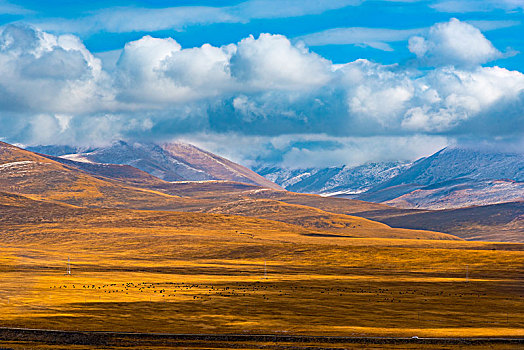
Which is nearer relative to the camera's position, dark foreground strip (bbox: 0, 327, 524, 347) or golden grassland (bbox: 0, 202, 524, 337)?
dark foreground strip (bbox: 0, 327, 524, 347)

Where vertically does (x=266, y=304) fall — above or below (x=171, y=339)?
below

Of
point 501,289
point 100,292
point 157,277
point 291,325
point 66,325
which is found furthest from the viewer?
point 157,277

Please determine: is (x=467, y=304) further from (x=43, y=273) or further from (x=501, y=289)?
(x=43, y=273)

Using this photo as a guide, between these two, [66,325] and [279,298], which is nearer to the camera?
[66,325]

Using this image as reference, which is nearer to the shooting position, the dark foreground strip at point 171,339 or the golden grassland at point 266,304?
the dark foreground strip at point 171,339

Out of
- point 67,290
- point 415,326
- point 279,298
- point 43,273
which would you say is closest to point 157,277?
point 43,273

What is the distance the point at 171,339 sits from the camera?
88438mm

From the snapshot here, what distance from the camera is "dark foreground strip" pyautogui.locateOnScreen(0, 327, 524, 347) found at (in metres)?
86.0

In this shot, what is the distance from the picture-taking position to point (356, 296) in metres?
144

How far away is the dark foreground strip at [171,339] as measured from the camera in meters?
86.0

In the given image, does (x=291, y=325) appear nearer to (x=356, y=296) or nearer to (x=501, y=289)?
(x=356, y=296)

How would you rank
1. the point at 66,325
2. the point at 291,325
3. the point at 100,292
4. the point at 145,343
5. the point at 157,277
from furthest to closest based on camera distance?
Result: the point at 157,277, the point at 100,292, the point at 291,325, the point at 66,325, the point at 145,343

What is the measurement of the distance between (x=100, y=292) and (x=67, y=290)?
317 inches

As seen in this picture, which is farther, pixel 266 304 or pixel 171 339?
pixel 266 304
